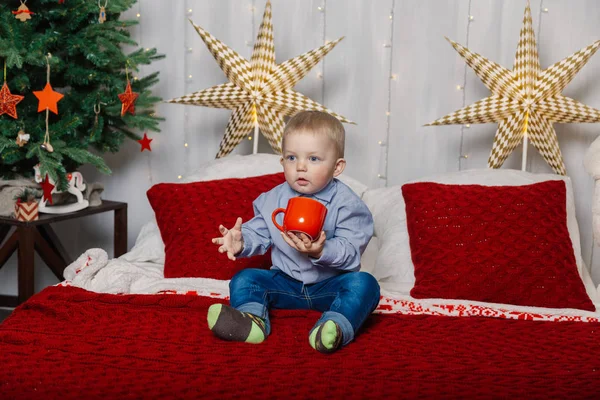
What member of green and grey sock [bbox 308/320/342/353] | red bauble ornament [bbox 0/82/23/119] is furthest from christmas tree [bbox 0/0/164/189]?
green and grey sock [bbox 308/320/342/353]

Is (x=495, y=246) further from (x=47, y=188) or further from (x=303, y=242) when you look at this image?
(x=47, y=188)

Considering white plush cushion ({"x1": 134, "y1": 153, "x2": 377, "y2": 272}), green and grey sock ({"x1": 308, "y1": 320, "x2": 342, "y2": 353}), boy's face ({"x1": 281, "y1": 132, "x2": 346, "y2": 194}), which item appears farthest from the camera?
white plush cushion ({"x1": 134, "y1": 153, "x2": 377, "y2": 272})

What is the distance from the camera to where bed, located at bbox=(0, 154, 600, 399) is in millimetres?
1223

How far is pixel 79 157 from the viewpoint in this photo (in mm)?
2348

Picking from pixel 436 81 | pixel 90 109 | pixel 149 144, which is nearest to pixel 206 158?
pixel 149 144

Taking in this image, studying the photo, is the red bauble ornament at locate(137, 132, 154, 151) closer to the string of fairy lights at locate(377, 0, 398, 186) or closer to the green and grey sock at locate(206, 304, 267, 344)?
the string of fairy lights at locate(377, 0, 398, 186)

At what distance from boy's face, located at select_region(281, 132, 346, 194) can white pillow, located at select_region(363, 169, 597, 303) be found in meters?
0.52

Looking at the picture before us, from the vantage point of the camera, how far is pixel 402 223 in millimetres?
2119

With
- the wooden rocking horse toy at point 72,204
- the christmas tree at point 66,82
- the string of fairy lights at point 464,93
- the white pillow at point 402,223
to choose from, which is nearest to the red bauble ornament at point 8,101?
the christmas tree at point 66,82

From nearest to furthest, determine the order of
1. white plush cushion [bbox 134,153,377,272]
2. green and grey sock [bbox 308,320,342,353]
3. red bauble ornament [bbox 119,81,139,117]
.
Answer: green and grey sock [bbox 308,320,342,353]
white plush cushion [bbox 134,153,377,272]
red bauble ornament [bbox 119,81,139,117]

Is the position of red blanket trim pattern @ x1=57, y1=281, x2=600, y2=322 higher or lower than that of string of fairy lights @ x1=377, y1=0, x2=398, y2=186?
lower

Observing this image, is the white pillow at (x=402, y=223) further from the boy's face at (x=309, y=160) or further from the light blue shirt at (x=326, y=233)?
the boy's face at (x=309, y=160)

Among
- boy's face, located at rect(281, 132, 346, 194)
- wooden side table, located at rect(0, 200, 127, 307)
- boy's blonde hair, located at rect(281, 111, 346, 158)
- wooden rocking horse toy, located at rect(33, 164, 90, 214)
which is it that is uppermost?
boy's blonde hair, located at rect(281, 111, 346, 158)

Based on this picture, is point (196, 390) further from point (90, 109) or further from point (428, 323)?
point (90, 109)
